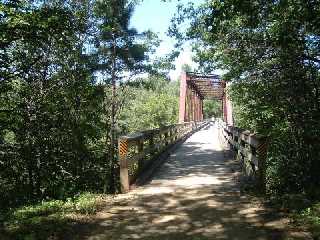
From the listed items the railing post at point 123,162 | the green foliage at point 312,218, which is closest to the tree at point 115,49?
the railing post at point 123,162

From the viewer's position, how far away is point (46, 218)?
607 centimetres

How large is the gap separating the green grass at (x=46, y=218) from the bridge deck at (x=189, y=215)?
332 millimetres

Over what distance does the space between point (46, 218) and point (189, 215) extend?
80.2 inches

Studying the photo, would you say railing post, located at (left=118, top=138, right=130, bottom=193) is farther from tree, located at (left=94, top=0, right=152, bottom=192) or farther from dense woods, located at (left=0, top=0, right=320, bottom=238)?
tree, located at (left=94, top=0, right=152, bottom=192)

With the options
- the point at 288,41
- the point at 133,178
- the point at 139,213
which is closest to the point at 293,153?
the point at 288,41

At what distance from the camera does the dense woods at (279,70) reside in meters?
8.55

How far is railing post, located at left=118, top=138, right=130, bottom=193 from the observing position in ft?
25.7

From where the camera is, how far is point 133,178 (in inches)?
354

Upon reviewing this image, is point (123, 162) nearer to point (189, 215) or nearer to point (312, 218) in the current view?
point (189, 215)

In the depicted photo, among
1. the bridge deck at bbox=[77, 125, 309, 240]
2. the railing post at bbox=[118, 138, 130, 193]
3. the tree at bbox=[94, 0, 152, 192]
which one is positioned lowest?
the bridge deck at bbox=[77, 125, 309, 240]

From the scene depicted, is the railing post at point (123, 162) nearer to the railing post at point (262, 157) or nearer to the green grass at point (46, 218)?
the green grass at point (46, 218)

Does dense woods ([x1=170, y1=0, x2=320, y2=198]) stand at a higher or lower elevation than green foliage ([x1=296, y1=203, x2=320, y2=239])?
higher

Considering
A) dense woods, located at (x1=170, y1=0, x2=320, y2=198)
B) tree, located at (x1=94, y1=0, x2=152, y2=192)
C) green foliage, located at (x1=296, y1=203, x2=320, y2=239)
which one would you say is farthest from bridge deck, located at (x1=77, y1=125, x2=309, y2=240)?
tree, located at (x1=94, y1=0, x2=152, y2=192)

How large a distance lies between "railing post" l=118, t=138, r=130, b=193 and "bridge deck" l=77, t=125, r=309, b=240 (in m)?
0.20
